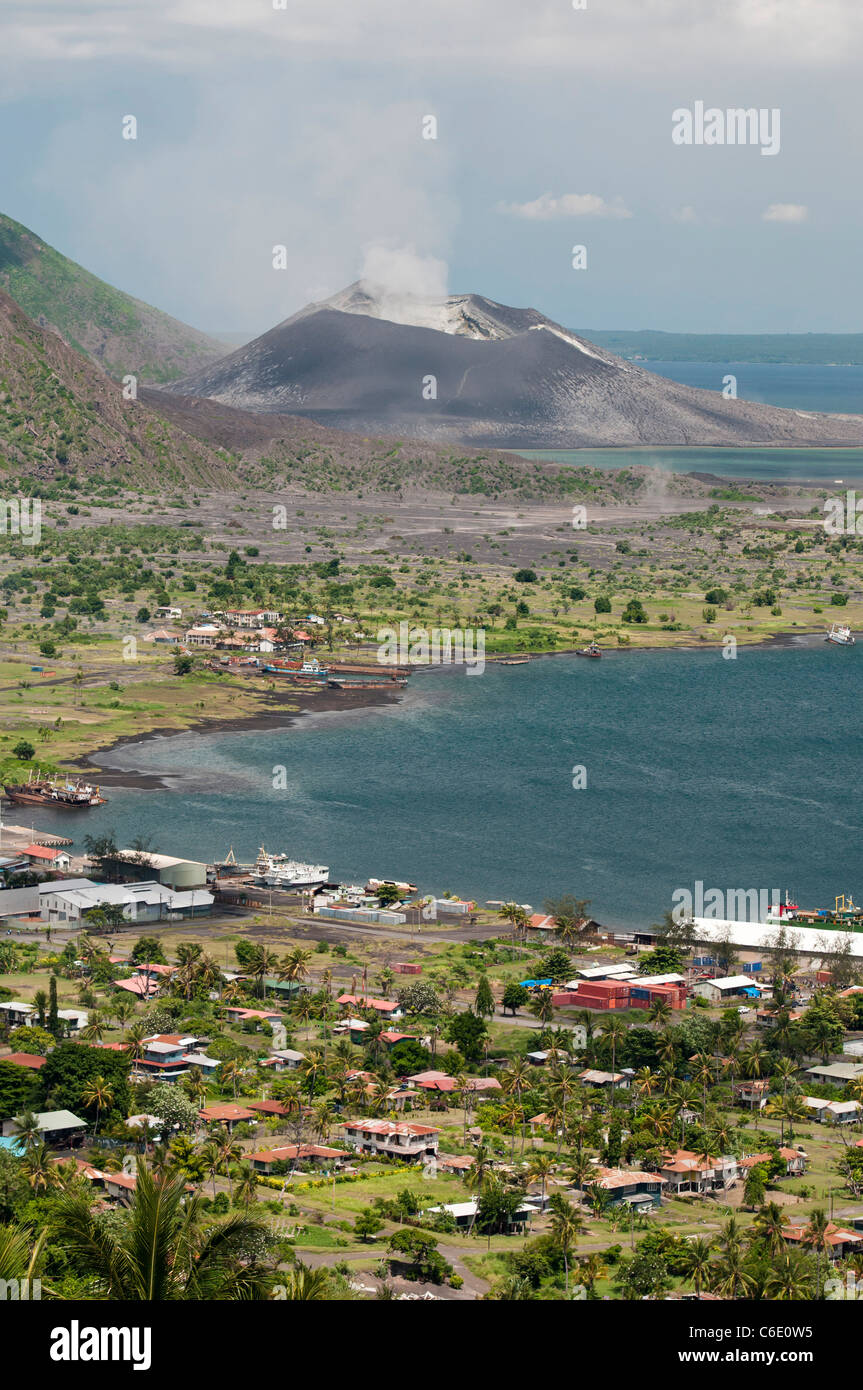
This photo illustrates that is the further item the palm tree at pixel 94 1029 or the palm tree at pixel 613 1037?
the palm tree at pixel 613 1037

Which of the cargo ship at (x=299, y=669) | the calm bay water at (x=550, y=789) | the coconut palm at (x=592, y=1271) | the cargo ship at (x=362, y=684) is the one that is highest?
the cargo ship at (x=299, y=669)

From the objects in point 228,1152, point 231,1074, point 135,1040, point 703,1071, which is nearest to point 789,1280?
point 228,1152

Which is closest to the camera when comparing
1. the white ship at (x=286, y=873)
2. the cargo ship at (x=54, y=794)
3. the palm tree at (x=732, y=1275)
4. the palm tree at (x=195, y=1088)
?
the palm tree at (x=732, y=1275)

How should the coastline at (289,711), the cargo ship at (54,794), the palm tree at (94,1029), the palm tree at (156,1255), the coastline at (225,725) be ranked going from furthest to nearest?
the coastline at (289,711), the coastline at (225,725), the cargo ship at (54,794), the palm tree at (94,1029), the palm tree at (156,1255)

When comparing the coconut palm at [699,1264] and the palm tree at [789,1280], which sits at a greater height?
the palm tree at [789,1280]

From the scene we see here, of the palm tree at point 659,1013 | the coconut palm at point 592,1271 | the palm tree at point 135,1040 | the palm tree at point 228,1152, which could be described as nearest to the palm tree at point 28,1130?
the palm tree at point 228,1152

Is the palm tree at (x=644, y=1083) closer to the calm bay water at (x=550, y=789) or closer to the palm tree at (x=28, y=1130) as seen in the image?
the palm tree at (x=28, y=1130)
